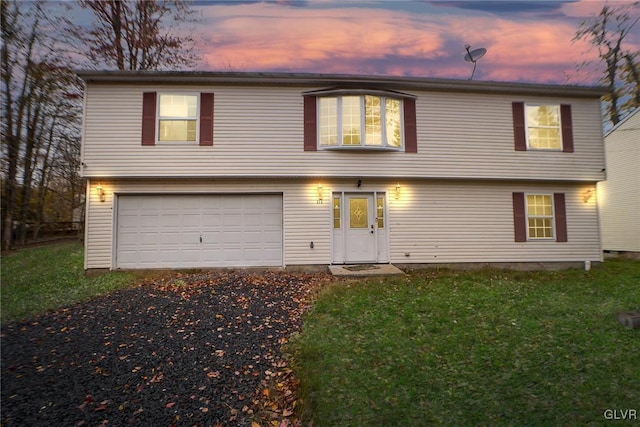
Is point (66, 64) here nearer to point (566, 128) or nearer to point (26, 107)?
point (26, 107)

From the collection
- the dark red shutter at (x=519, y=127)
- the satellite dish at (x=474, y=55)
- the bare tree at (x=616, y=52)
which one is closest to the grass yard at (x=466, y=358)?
the dark red shutter at (x=519, y=127)

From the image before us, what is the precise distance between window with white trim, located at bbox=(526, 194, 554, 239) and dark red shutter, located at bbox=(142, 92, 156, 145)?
437 inches

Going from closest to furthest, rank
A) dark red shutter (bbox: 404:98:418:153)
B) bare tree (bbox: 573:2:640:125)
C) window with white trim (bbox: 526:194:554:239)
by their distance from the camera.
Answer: dark red shutter (bbox: 404:98:418:153)
window with white trim (bbox: 526:194:554:239)
bare tree (bbox: 573:2:640:125)

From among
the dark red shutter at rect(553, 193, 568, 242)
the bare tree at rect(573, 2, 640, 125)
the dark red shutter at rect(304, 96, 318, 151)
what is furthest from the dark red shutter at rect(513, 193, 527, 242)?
the bare tree at rect(573, 2, 640, 125)

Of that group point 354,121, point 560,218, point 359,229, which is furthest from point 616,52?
point 359,229

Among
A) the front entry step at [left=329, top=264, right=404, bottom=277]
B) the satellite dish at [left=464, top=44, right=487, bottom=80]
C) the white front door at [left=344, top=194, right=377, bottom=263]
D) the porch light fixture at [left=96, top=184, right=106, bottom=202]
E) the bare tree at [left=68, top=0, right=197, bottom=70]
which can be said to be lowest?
the front entry step at [left=329, top=264, right=404, bottom=277]

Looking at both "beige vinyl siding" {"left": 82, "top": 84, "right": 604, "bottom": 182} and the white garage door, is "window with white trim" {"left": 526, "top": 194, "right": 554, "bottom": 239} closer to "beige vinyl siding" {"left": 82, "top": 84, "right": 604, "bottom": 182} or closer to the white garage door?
"beige vinyl siding" {"left": 82, "top": 84, "right": 604, "bottom": 182}

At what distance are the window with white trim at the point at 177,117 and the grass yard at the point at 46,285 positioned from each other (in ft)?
12.7

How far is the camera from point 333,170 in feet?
28.6

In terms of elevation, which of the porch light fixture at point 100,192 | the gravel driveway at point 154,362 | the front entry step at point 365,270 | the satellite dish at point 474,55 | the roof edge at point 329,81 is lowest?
the gravel driveway at point 154,362

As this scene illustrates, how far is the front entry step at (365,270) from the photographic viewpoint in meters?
7.82

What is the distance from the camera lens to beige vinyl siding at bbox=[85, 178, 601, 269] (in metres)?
8.61

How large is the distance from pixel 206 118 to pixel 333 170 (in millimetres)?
3760

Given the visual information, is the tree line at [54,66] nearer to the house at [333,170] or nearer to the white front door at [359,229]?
the house at [333,170]
